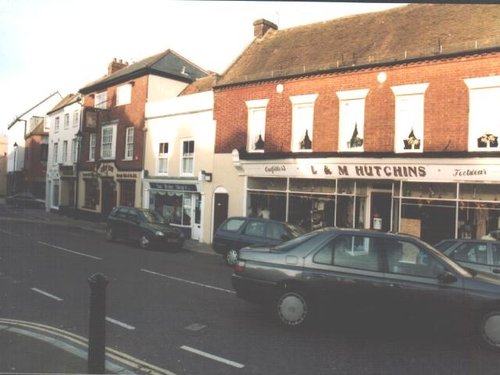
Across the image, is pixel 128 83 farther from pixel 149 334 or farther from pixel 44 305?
pixel 149 334

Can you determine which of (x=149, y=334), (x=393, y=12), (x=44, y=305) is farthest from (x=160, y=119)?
(x=149, y=334)

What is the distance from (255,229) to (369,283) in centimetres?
766

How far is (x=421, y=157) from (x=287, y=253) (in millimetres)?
9243

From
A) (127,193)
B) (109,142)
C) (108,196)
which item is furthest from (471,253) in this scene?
(109,142)

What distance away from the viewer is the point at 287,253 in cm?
727

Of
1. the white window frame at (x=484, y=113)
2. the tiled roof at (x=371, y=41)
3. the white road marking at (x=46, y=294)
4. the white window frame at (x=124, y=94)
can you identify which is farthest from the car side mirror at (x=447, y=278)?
the white window frame at (x=124, y=94)

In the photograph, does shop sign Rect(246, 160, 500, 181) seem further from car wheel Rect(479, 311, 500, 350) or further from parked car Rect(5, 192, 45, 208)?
parked car Rect(5, 192, 45, 208)

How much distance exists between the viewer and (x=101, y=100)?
31203mm

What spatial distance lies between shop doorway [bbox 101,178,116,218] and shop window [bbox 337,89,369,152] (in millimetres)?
16859

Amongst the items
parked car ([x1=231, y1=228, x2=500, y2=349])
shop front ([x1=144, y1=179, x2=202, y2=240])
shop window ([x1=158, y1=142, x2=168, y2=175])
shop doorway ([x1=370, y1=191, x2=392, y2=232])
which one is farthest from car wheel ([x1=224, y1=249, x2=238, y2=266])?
shop window ([x1=158, y1=142, x2=168, y2=175])

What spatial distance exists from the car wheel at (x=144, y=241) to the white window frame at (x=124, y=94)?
1255cm

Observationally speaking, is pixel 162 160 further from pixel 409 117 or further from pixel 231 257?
pixel 409 117

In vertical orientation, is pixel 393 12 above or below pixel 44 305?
above

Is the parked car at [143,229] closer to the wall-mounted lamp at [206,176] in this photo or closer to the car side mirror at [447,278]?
the wall-mounted lamp at [206,176]
